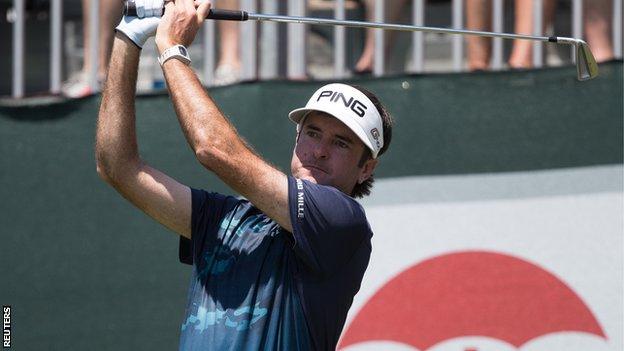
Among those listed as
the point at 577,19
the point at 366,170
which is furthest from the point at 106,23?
the point at 366,170

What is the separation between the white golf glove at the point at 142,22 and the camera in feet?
10.3

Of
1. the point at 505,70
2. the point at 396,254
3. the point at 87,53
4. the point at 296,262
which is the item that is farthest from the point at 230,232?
the point at 87,53

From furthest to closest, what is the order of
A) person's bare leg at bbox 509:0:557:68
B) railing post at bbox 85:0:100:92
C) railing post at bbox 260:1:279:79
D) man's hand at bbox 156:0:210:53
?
railing post at bbox 85:0:100:92 < railing post at bbox 260:1:279:79 < person's bare leg at bbox 509:0:557:68 < man's hand at bbox 156:0:210:53

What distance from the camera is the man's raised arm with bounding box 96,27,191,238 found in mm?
3129

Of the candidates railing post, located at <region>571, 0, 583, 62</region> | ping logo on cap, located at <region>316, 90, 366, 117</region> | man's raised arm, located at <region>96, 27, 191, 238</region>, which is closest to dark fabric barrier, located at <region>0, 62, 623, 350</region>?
railing post, located at <region>571, 0, 583, 62</region>

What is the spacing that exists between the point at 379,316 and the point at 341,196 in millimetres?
1608

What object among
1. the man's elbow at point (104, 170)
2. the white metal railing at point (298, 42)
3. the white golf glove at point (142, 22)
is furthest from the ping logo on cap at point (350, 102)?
the white metal railing at point (298, 42)

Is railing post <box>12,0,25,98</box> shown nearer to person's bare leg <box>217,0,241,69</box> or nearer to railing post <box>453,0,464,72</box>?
person's bare leg <box>217,0,241,69</box>

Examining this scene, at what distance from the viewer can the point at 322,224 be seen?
302 cm

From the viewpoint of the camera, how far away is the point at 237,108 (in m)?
4.90

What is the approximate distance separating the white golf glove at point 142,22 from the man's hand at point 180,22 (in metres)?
0.03

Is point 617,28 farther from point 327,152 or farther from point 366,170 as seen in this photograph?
point 327,152

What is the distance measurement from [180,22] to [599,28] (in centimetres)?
230

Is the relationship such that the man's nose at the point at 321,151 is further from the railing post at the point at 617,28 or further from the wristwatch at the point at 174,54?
the railing post at the point at 617,28
